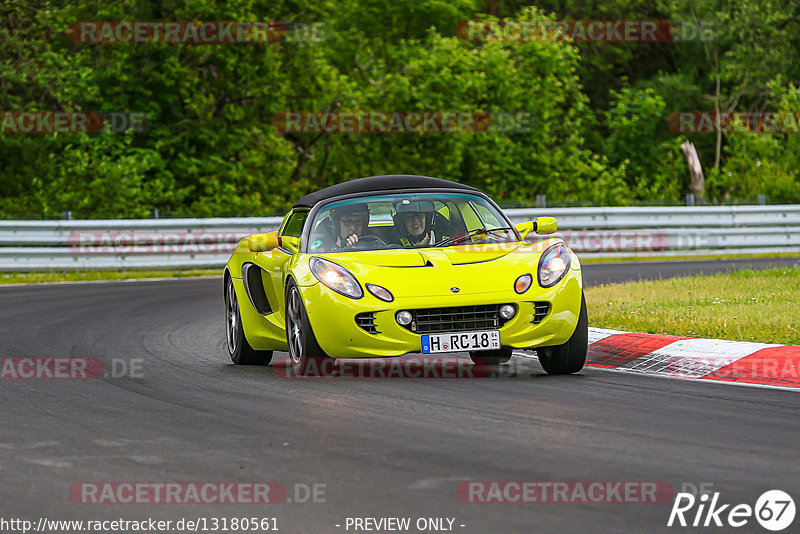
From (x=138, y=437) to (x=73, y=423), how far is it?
74 cm

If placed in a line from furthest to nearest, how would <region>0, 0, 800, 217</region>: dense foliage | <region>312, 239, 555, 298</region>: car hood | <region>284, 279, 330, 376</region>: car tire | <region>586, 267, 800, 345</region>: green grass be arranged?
<region>0, 0, 800, 217</region>: dense foliage → <region>586, 267, 800, 345</region>: green grass → <region>284, 279, 330, 376</region>: car tire → <region>312, 239, 555, 298</region>: car hood

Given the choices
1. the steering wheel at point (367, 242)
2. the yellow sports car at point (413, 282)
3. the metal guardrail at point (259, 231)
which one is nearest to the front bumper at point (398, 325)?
the yellow sports car at point (413, 282)

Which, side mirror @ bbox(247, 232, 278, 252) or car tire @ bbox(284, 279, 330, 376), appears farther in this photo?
side mirror @ bbox(247, 232, 278, 252)

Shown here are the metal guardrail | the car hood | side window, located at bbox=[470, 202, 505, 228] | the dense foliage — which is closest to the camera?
the car hood

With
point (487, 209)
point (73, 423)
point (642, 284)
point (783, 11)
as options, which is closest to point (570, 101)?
point (783, 11)

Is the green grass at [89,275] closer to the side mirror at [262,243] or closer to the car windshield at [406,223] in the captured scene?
the side mirror at [262,243]

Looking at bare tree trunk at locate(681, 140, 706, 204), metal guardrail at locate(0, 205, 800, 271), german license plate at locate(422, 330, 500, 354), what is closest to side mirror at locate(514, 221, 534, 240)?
german license plate at locate(422, 330, 500, 354)

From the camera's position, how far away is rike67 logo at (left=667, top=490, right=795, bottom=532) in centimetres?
473

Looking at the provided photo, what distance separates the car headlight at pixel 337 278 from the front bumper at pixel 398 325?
0.04m

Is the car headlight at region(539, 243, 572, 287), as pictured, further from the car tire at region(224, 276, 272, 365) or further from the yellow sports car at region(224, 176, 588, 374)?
the car tire at region(224, 276, 272, 365)

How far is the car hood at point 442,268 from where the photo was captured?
28.6 ft

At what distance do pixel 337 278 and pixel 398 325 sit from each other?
0.58 meters

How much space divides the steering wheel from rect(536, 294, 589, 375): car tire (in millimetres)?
1477

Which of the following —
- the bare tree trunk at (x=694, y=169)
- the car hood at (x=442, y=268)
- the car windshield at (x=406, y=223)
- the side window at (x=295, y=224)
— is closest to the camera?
the car hood at (x=442, y=268)
